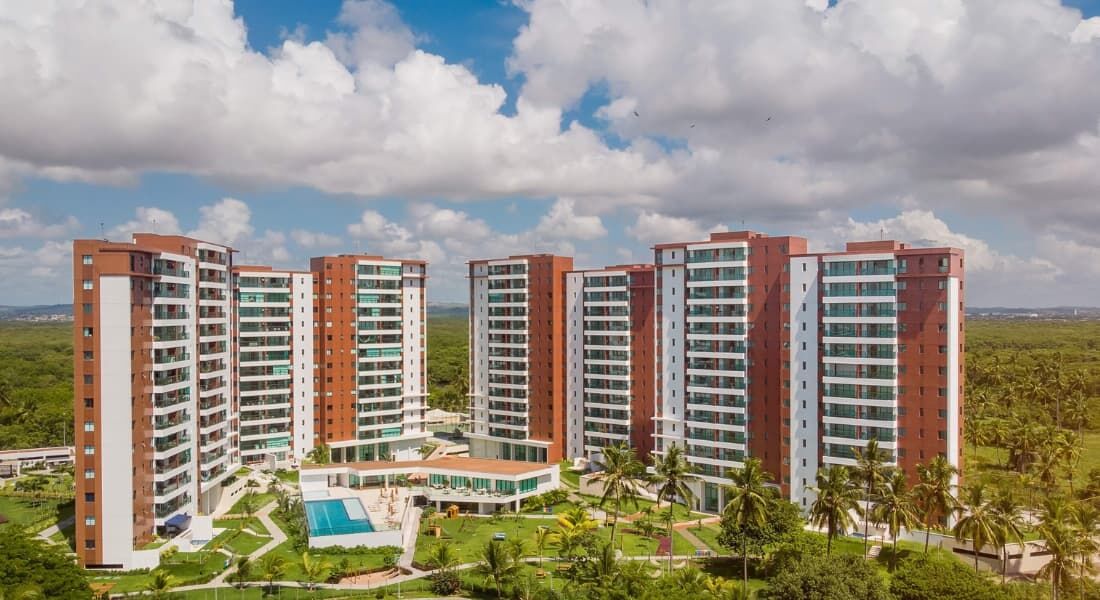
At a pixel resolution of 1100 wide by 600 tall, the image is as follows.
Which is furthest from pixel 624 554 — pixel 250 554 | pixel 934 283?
pixel 934 283

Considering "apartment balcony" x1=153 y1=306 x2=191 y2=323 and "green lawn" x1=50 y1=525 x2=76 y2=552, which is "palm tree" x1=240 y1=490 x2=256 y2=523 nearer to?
"green lawn" x1=50 y1=525 x2=76 y2=552

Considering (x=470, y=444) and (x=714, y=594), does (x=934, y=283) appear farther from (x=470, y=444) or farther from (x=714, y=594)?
(x=470, y=444)

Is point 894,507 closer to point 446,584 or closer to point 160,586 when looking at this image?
point 446,584

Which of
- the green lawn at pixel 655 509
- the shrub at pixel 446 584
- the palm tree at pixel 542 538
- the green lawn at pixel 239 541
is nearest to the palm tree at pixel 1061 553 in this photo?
the palm tree at pixel 542 538

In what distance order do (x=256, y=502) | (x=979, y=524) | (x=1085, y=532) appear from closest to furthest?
1. (x=1085, y=532)
2. (x=979, y=524)
3. (x=256, y=502)

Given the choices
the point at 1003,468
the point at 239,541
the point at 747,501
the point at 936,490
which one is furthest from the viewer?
the point at 1003,468

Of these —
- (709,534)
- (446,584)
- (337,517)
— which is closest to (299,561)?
(337,517)
